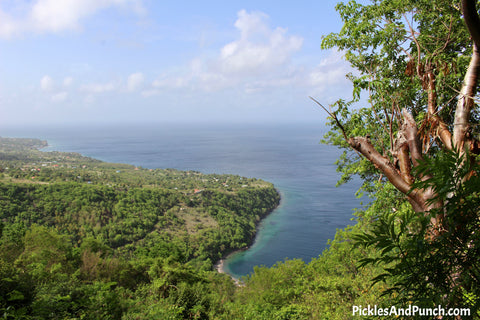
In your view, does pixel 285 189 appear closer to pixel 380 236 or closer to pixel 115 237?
pixel 115 237

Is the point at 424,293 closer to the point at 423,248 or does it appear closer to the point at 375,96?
the point at 423,248

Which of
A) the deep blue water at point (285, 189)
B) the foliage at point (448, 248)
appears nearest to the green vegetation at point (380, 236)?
the foliage at point (448, 248)

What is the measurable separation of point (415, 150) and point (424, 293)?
1.54 meters

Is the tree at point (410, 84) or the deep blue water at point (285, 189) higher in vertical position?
the tree at point (410, 84)

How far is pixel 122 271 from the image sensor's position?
10312 millimetres

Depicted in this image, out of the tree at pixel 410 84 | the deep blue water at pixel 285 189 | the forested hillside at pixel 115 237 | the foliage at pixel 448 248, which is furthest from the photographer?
the deep blue water at pixel 285 189

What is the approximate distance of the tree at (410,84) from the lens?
2.72 meters

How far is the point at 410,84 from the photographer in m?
4.15

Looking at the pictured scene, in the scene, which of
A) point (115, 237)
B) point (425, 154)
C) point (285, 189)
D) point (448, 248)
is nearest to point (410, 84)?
point (425, 154)

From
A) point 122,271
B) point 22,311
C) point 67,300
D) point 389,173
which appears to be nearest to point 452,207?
point 389,173

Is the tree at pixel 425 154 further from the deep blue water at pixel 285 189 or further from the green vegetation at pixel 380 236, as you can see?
the deep blue water at pixel 285 189

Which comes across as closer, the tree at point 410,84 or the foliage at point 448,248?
the foliage at point 448,248

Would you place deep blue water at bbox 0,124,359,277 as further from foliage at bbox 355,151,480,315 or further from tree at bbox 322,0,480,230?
foliage at bbox 355,151,480,315

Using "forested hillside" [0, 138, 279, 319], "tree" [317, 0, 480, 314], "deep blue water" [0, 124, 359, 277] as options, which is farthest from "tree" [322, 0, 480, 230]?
"deep blue water" [0, 124, 359, 277]
